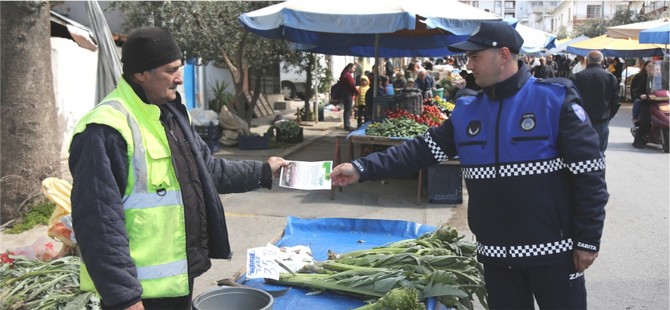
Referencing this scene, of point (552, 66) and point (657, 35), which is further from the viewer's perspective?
point (552, 66)

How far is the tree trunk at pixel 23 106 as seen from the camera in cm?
682

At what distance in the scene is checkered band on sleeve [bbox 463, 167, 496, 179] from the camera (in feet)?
9.92

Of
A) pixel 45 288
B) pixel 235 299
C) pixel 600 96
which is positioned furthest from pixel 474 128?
pixel 600 96

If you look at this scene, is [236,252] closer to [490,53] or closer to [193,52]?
[490,53]

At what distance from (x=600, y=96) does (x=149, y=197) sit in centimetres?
819

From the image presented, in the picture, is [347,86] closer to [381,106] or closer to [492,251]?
[381,106]

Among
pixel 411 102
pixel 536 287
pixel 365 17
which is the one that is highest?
pixel 365 17

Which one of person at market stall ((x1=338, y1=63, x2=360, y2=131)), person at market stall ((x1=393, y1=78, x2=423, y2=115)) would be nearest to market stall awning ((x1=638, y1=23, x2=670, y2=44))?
person at market stall ((x1=338, y1=63, x2=360, y2=131))

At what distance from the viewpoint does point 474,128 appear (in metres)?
3.12

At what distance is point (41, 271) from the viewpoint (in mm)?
3883

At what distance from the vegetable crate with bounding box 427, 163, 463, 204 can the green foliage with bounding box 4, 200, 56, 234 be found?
4787mm

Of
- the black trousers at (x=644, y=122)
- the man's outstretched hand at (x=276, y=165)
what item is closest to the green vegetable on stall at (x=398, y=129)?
the man's outstretched hand at (x=276, y=165)

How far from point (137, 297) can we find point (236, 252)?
164 inches

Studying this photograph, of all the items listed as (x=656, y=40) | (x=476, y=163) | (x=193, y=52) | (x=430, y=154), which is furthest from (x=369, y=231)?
(x=656, y=40)
